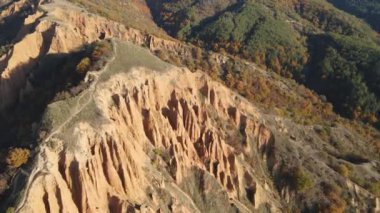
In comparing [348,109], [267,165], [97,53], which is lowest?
[348,109]

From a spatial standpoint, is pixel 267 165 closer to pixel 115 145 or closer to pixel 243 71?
pixel 115 145

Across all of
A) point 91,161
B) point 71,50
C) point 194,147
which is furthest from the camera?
point 71,50

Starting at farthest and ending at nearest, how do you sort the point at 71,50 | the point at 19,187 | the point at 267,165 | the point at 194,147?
the point at 71,50, the point at 267,165, the point at 194,147, the point at 19,187

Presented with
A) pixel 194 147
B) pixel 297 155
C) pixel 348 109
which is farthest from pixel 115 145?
pixel 348 109

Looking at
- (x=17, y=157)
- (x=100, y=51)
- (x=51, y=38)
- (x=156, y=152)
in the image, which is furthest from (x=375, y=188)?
(x=51, y=38)

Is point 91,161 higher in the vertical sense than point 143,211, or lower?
higher

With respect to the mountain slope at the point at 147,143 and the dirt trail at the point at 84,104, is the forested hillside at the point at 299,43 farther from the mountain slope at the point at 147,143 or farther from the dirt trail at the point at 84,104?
the dirt trail at the point at 84,104

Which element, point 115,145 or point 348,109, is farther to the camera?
point 348,109
